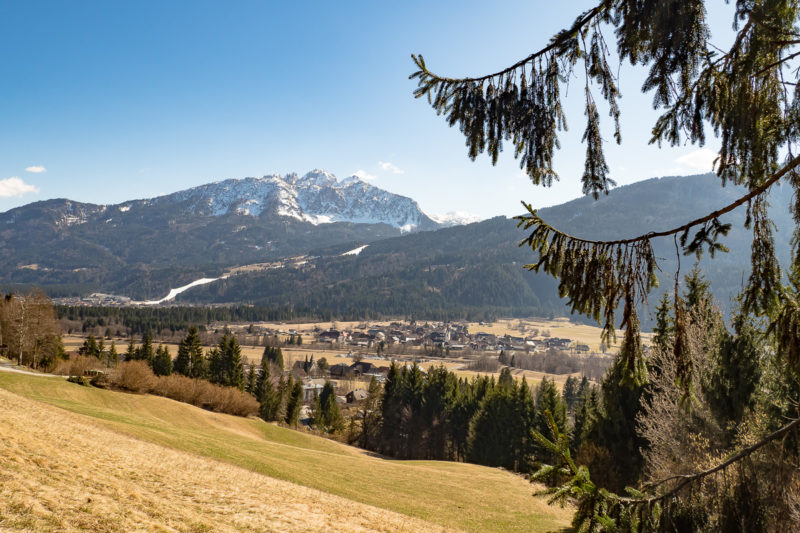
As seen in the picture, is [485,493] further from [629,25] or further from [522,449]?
[629,25]

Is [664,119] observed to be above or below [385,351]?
above

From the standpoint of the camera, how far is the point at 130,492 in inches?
391

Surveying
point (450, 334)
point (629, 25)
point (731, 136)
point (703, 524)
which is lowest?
point (450, 334)

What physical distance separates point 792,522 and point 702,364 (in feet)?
34.8

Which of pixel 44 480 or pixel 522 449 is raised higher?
pixel 44 480

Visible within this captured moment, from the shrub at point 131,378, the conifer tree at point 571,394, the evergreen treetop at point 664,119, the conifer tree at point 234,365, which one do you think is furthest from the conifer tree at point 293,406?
the evergreen treetop at point 664,119

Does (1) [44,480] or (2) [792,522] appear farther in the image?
(1) [44,480]

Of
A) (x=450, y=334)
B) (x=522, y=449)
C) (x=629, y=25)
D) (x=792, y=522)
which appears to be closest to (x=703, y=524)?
(x=792, y=522)

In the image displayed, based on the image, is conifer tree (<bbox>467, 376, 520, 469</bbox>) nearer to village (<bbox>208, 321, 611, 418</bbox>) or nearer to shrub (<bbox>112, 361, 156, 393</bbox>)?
shrub (<bbox>112, 361, 156, 393</bbox>)

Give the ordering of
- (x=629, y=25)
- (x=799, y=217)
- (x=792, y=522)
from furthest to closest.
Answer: (x=792, y=522)
(x=629, y=25)
(x=799, y=217)

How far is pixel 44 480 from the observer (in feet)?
29.8

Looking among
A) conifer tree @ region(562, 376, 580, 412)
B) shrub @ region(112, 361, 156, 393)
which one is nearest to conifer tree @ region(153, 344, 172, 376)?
shrub @ region(112, 361, 156, 393)

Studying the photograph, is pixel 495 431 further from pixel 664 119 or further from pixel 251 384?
pixel 664 119

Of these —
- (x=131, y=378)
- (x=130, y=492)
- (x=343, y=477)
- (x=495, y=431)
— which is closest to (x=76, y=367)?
(x=131, y=378)
